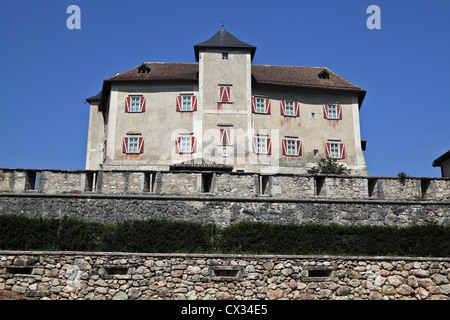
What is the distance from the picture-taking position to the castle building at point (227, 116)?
1315 inches

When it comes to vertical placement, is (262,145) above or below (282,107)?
below

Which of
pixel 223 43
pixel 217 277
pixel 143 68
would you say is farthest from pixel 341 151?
pixel 217 277

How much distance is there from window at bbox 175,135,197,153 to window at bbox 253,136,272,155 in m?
3.67

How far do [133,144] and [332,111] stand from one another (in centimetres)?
1290

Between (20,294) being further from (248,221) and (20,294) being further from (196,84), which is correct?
(196,84)

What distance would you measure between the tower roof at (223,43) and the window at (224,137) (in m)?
5.33

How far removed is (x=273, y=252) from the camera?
703 inches

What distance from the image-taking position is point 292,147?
34.6 metres

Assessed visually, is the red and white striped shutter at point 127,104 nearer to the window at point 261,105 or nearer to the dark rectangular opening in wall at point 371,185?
the window at point 261,105

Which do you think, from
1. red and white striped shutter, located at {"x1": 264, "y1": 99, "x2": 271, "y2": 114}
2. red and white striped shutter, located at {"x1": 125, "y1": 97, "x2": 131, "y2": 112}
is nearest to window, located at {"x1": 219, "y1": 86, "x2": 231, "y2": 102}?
red and white striped shutter, located at {"x1": 264, "y1": 99, "x2": 271, "y2": 114}

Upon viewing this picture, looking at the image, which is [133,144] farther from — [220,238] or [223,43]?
[220,238]
